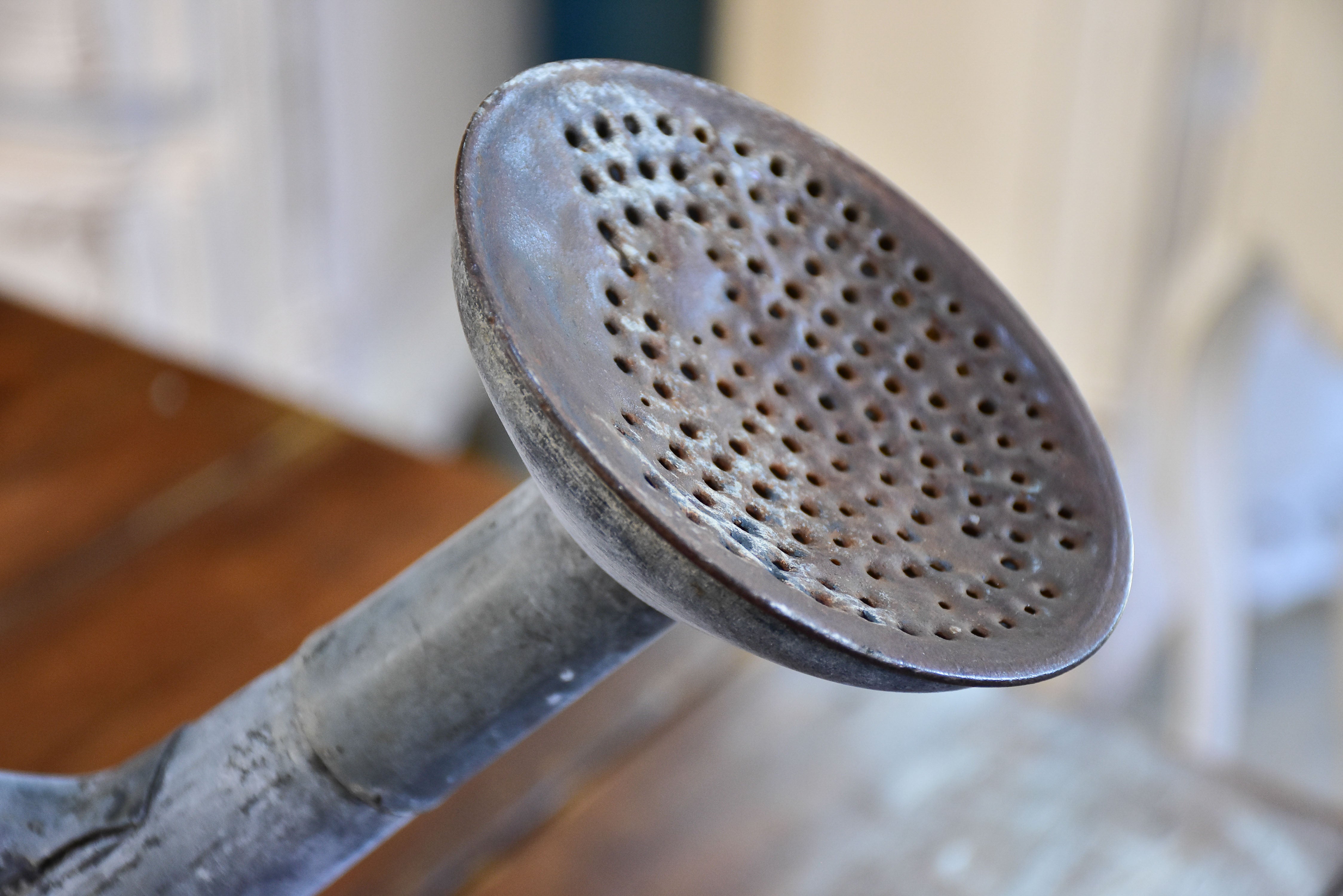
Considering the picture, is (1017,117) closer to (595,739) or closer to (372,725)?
(595,739)

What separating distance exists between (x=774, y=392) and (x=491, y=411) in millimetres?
1755

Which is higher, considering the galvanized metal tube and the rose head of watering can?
the rose head of watering can

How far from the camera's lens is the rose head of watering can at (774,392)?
228mm

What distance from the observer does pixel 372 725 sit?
0.93ft

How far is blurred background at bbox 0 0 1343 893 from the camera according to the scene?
1.71 ft

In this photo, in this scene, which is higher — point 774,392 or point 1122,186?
point 774,392

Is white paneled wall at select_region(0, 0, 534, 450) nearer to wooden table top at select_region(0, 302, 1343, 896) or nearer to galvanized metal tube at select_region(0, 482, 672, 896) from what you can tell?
wooden table top at select_region(0, 302, 1343, 896)

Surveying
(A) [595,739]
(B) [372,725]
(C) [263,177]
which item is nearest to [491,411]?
(C) [263,177]

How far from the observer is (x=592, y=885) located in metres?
0.47

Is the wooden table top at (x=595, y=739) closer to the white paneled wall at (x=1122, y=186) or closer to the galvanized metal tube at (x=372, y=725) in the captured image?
the galvanized metal tube at (x=372, y=725)

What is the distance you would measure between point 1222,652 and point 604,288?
100cm

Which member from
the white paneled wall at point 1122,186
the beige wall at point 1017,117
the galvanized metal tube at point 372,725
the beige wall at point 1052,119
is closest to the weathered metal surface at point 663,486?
the galvanized metal tube at point 372,725

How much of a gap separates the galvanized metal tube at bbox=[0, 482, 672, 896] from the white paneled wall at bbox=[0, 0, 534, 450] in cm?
83

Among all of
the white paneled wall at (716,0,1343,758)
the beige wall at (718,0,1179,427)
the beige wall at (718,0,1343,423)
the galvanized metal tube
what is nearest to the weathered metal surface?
the galvanized metal tube
